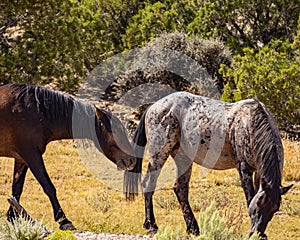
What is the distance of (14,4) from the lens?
55.7ft

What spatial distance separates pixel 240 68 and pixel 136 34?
6.95 m

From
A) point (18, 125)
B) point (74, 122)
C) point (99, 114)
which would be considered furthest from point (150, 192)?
point (18, 125)

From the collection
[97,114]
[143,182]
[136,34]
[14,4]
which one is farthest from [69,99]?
[136,34]

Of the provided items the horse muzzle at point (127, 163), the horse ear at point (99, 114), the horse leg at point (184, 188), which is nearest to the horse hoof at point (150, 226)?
the horse leg at point (184, 188)

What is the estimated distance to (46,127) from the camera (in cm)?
811

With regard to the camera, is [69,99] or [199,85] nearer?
[69,99]

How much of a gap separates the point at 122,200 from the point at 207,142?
10.9 feet

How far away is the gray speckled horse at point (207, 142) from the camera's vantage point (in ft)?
23.6

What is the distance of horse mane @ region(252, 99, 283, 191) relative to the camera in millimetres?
6836

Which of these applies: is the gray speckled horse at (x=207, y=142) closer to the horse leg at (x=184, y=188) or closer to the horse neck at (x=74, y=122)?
the horse leg at (x=184, y=188)

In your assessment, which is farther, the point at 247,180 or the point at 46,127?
the point at 46,127

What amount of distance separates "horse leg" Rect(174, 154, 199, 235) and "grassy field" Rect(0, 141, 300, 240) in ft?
1.40

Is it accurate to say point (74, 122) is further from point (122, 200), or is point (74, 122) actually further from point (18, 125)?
point (122, 200)

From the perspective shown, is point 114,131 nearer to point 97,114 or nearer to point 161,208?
point 97,114
